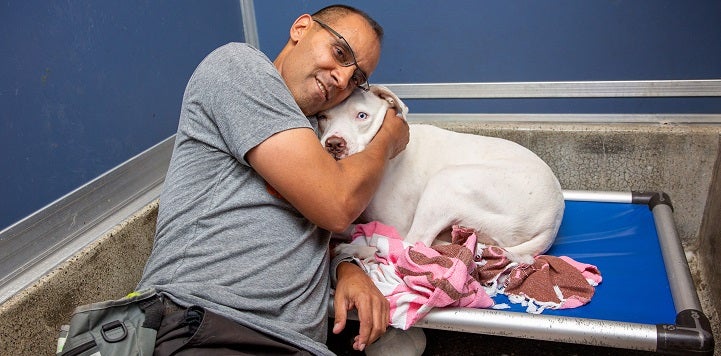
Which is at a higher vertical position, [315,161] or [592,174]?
[315,161]

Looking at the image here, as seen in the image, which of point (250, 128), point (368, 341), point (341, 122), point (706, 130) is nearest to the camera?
point (250, 128)

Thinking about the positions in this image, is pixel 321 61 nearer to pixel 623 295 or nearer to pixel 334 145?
pixel 334 145

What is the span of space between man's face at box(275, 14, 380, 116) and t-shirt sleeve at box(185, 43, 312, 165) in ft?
0.55

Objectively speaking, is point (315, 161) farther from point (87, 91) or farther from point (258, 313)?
point (87, 91)

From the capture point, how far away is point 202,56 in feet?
8.89

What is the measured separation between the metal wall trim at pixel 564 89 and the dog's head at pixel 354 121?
99cm

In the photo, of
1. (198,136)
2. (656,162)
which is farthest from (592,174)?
(198,136)

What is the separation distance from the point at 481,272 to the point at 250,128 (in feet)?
3.36

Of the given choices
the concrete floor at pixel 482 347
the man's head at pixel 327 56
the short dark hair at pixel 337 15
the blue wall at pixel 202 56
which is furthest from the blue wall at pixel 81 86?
the concrete floor at pixel 482 347

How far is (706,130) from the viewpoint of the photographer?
8.05 feet

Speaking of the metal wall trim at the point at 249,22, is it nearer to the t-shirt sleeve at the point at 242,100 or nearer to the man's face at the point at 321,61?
the man's face at the point at 321,61

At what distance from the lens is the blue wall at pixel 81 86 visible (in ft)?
5.49

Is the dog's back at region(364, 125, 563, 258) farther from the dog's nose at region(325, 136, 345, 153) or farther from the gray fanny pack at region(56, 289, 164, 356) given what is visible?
the gray fanny pack at region(56, 289, 164, 356)

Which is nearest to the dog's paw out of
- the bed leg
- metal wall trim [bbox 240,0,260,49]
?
the bed leg
